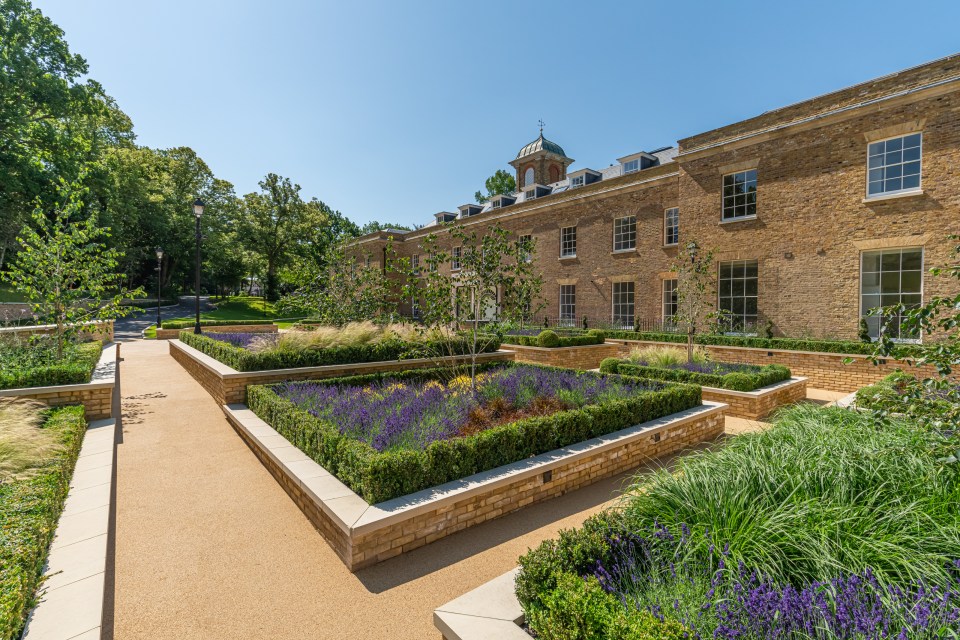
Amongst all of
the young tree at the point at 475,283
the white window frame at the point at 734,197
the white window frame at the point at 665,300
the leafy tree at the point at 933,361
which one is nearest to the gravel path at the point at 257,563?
the leafy tree at the point at 933,361

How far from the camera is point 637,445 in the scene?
230 inches

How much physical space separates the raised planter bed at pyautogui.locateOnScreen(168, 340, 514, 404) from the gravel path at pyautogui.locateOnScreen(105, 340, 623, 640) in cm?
205

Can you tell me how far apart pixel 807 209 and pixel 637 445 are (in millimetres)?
12453

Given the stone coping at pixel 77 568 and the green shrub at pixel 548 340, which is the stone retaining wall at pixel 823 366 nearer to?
the green shrub at pixel 548 340

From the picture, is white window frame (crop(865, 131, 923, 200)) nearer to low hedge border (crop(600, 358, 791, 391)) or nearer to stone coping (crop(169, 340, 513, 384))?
low hedge border (crop(600, 358, 791, 391))

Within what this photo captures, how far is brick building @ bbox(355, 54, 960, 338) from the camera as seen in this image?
1141 centimetres

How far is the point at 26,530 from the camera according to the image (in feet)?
9.85

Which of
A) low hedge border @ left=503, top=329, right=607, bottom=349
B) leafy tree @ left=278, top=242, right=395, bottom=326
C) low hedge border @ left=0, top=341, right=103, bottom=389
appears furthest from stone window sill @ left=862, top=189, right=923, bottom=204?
low hedge border @ left=0, top=341, right=103, bottom=389

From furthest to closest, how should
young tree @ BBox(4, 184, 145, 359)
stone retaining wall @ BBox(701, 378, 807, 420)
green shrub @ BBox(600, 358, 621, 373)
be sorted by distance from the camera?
green shrub @ BBox(600, 358, 621, 373), stone retaining wall @ BBox(701, 378, 807, 420), young tree @ BBox(4, 184, 145, 359)

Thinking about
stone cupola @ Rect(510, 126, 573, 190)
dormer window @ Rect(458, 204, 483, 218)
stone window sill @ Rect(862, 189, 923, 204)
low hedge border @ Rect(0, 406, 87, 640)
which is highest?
stone cupola @ Rect(510, 126, 573, 190)

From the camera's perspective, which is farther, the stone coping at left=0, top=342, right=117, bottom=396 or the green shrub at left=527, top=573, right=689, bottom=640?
the stone coping at left=0, top=342, right=117, bottom=396

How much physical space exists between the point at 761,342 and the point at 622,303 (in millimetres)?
7449

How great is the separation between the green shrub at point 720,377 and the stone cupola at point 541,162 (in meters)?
23.9

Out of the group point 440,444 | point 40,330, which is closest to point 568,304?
point 440,444
